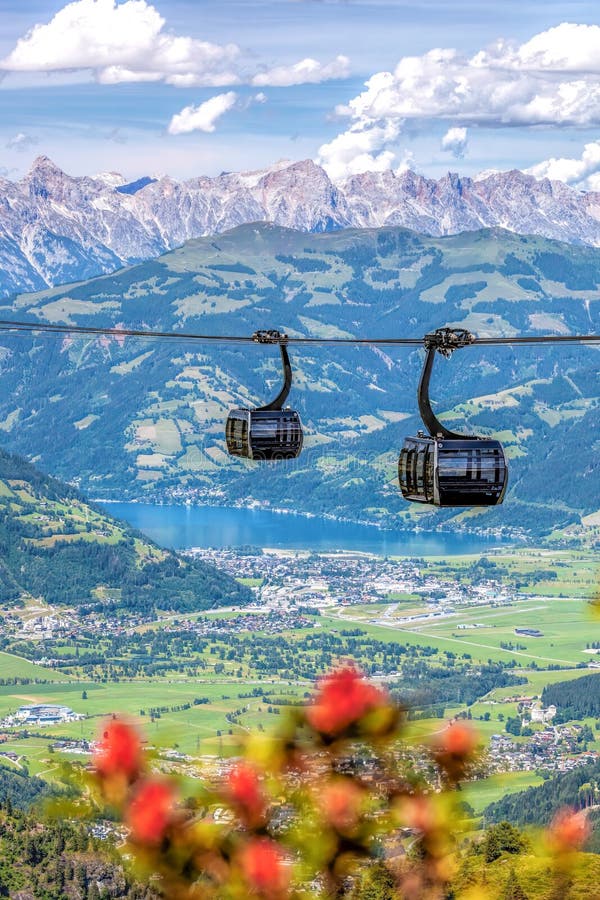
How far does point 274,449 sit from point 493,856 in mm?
8542

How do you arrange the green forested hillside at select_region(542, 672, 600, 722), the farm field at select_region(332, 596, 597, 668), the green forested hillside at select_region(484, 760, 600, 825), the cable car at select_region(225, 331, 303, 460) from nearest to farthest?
the cable car at select_region(225, 331, 303, 460)
the green forested hillside at select_region(484, 760, 600, 825)
the green forested hillside at select_region(542, 672, 600, 722)
the farm field at select_region(332, 596, 597, 668)

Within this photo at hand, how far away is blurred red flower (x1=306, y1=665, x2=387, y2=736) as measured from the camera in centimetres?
680

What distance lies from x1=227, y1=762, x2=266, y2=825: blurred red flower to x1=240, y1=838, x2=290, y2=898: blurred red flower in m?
0.13

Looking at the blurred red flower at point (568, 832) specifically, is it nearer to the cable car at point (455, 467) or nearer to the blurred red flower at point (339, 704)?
the blurred red flower at point (339, 704)

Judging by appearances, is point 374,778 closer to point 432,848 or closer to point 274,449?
point 432,848

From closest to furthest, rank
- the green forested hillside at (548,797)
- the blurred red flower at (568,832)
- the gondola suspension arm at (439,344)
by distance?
1. the blurred red flower at (568,832)
2. the gondola suspension arm at (439,344)
3. the green forested hillside at (548,797)

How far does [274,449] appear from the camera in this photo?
17.5 metres

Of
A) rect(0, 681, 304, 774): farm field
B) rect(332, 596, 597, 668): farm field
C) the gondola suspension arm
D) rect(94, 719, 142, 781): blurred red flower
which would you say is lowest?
rect(332, 596, 597, 668): farm field

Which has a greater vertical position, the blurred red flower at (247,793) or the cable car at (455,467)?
the cable car at (455,467)

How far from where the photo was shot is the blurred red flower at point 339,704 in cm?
680

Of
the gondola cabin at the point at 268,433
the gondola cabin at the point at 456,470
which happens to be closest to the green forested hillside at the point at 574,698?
the gondola cabin at the point at 268,433

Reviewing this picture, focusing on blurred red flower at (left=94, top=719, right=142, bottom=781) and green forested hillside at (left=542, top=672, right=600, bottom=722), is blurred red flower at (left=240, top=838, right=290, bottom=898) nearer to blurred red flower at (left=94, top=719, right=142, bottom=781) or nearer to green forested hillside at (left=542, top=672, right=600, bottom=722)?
blurred red flower at (left=94, top=719, right=142, bottom=781)

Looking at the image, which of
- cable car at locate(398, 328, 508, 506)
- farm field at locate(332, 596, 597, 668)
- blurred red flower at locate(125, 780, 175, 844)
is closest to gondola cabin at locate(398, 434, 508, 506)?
cable car at locate(398, 328, 508, 506)

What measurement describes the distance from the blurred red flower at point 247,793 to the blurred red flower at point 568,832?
129cm
